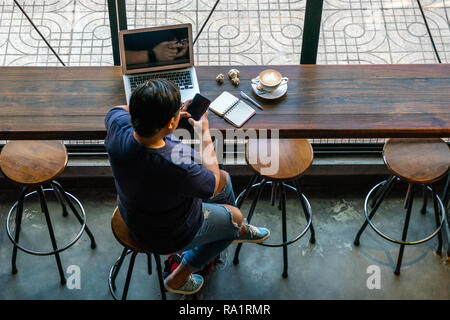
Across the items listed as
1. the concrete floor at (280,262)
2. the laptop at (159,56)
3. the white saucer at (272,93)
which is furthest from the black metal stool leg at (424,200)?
the laptop at (159,56)

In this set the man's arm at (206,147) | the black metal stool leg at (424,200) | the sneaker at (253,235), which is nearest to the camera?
the man's arm at (206,147)

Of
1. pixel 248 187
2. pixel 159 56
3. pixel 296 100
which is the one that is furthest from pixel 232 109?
pixel 248 187

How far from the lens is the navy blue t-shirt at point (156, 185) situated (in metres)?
2.18

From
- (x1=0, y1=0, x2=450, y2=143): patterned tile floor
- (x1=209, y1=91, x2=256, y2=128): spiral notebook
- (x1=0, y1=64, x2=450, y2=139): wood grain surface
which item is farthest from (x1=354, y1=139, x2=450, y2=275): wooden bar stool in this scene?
(x1=209, y1=91, x2=256, y2=128): spiral notebook

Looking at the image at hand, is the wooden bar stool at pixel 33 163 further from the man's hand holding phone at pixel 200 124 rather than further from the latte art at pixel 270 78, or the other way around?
the latte art at pixel 270 78

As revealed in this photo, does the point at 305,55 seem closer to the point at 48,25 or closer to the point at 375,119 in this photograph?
the point at 375,119

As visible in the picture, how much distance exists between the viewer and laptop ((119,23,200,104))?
284cm

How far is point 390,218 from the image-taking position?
3.72 meters

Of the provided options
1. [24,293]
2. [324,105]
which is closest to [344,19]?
[324,105]

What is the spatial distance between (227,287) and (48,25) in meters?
1.99

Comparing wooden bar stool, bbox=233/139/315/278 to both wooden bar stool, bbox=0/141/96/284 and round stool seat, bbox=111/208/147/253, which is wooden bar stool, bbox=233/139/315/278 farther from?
wooden bar stool, bbox=0/141/96/284

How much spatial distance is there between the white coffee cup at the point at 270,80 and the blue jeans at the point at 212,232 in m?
0.55

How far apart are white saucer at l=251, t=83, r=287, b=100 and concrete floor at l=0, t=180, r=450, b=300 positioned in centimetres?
114

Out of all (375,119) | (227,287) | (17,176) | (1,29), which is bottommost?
(227,287)
